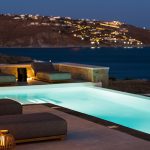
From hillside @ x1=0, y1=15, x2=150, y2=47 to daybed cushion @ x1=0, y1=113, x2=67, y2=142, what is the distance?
56.6 meters

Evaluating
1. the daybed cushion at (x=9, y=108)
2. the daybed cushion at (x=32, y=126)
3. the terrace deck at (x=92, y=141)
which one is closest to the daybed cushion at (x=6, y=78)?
the daybed cushion at (x=9, y=108)

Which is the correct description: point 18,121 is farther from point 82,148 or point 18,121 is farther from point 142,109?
point 142,109

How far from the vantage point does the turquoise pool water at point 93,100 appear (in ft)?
24.7

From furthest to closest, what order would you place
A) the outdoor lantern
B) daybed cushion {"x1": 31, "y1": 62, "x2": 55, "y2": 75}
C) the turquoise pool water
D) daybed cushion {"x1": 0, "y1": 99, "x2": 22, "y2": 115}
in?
daybed cushion {"x1": 31, "y1": 62, "x2": 55, "y2": 75} → the turquoise pool water → daybed cushion {"x1": 0, "y1": 99, "x2": 22, "y2": 115} → the outdoor lantern

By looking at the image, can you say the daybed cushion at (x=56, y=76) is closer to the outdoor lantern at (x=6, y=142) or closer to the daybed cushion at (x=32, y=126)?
the daybed cushion at (x=32, y=126)

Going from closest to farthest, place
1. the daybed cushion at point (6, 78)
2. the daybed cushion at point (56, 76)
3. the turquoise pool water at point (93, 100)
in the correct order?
1. the turquoise pool water at point (93, 100)
2. the daybed cushion at point (6, 78)
3. the daybed cushion at point (56, 76)

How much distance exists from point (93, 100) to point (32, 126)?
466cm

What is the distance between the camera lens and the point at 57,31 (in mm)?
70500

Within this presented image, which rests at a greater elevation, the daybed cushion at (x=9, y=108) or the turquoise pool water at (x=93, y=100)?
the daybed cushion at (x=9, y=108)

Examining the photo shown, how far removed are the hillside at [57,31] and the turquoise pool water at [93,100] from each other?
5122cm

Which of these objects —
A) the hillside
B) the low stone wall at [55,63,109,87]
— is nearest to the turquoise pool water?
the low stone wall at [55,63,109,87]

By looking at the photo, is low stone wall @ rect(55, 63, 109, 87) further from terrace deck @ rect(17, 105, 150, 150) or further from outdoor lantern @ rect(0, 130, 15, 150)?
outdoor lantern @ rect(0, 130, 15, 150)

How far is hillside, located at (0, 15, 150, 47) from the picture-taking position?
2498 inches

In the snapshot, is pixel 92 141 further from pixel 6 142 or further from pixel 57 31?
pixel 57 31
